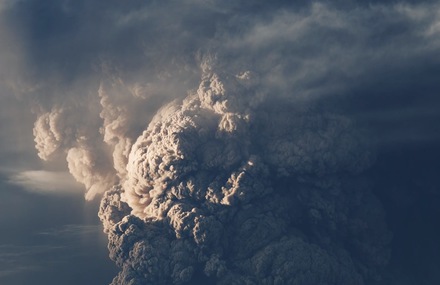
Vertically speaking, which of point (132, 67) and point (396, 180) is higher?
point (132, 67)

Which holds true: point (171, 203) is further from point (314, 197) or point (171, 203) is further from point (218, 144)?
point (314, 197)

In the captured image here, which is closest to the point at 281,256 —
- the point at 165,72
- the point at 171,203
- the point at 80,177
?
the point at 171,203

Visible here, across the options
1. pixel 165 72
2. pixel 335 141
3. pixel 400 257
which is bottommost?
pixel 400 257

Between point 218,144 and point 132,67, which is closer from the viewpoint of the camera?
point 218,144

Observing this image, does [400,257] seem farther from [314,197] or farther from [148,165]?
[148,165]

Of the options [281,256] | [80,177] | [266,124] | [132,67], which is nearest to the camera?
[281,256]

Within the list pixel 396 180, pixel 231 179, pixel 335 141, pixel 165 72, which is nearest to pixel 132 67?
pixel 165 72

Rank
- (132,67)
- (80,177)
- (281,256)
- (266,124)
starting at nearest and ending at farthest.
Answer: (281,256) → (266,124) → (132,67) → (80,177)
